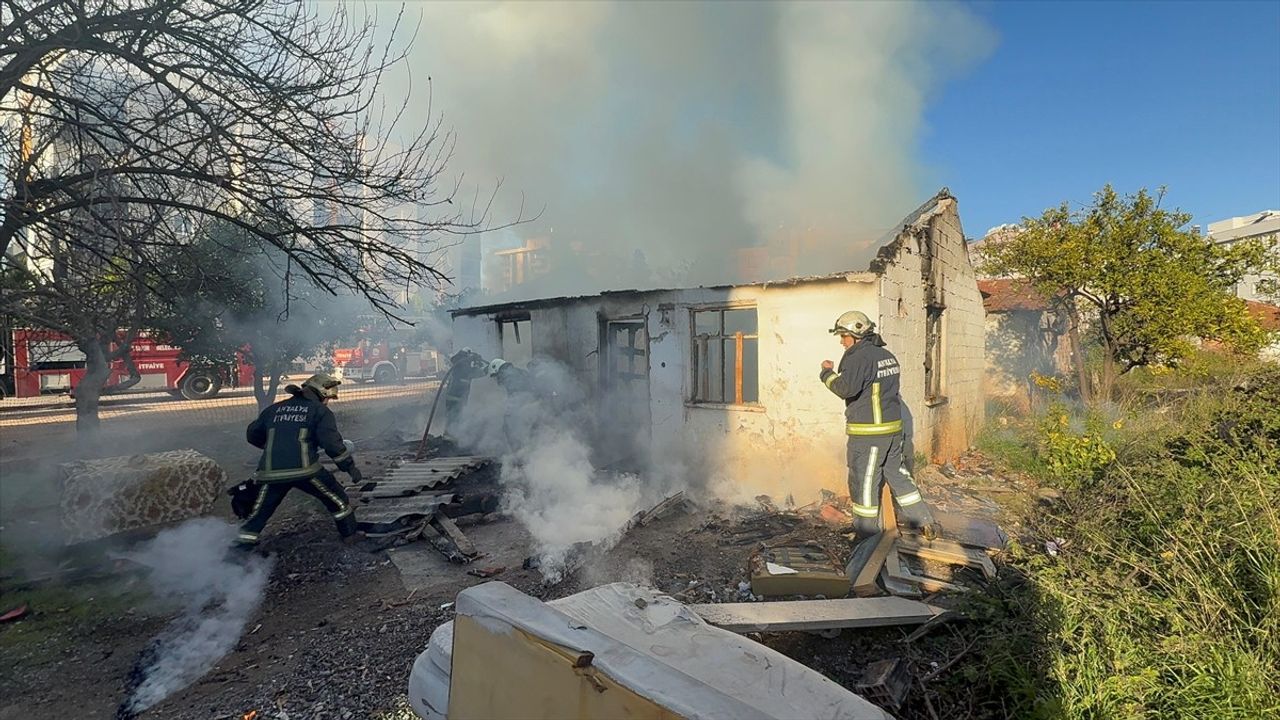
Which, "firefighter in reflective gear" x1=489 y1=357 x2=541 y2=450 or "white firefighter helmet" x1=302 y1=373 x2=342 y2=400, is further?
"firefighter in reflective gear" x1=489 y1=357 x2=541 y2=450

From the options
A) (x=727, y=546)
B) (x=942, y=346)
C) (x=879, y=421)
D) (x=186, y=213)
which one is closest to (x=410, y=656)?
(x=727, y=546)

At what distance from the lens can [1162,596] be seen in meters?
3.09

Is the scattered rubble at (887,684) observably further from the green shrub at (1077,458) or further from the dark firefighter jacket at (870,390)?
the green shrub at (1077,458)

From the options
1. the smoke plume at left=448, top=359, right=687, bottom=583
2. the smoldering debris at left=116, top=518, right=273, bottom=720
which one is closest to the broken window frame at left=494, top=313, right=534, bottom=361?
the smoke plume at left=448, top=359, right=687, bottom=583

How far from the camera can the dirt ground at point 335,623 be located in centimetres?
323

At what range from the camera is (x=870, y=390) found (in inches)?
200

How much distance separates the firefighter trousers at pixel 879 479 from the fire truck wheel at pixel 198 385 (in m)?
19.8

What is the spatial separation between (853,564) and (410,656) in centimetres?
→ 308

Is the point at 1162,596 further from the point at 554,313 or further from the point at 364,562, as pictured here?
the point at 554,313

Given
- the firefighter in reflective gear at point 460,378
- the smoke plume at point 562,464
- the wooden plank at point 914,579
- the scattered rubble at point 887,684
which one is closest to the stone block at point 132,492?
the smoke plume at point 562,464

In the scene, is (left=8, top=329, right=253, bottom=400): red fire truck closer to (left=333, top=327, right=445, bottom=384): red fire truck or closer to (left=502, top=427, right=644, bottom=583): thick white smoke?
(left=333, top=327, right=445, bottom=384): red fire truck

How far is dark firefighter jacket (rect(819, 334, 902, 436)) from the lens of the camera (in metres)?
5.03

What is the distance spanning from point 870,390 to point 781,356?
91.4 inches

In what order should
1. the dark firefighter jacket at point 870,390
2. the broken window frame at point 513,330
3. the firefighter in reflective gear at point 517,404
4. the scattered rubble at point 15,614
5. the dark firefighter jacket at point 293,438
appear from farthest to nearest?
→ the broken window frame at point 513,330 → the firefighter in reflective gear at point 517,404 → the dark firefighter jacket at point 293,438 → the dark firefighter jacket at point 870,390 → the scattered rubble at point 15,614
